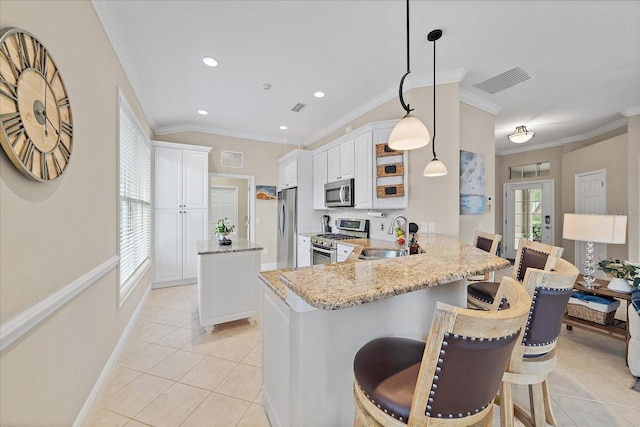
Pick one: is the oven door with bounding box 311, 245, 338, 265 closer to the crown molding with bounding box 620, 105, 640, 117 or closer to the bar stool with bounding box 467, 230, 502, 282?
the bar stool with bounding box 467, 230, 502, 282

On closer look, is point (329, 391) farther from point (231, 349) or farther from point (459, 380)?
point (231, 349)

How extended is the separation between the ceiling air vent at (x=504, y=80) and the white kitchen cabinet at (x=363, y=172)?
1501 millimetres

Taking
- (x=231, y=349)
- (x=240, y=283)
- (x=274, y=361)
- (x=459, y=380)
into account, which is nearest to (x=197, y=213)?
(x=240, y=283)

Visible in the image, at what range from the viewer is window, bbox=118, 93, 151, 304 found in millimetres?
2551

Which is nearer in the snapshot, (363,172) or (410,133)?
(410,133)

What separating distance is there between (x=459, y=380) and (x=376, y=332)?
1.76 ft

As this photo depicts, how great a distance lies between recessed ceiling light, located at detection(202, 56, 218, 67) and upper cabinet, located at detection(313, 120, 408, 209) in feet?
6.20

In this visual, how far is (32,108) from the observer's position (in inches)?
41.3

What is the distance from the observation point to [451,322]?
Result: 632mm

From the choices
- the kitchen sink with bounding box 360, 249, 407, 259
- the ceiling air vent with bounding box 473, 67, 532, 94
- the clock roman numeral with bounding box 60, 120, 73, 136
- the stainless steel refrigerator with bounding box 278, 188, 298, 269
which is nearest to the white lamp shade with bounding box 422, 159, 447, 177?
the kitchen sink with bounding box 360, 249, 407, 259

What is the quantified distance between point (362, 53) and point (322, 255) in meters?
2.59

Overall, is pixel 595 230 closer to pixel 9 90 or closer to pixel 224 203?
pixel 9 90

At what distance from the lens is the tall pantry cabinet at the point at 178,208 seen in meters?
4.18

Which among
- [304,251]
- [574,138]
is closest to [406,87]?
[304,251]
